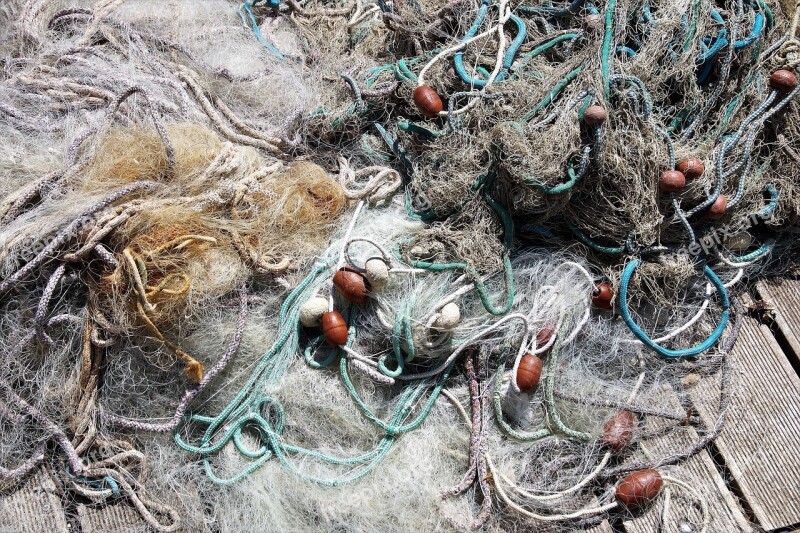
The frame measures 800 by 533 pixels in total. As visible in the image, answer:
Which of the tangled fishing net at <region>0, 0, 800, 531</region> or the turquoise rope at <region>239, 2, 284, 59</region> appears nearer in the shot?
the tangled fishing net at <region>0, 0, 800, 531</region>

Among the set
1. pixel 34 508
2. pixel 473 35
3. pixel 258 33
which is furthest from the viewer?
pixel 258 33

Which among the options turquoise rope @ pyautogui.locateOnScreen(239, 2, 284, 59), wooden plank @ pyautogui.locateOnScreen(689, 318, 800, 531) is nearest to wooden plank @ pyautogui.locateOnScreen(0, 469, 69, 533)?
turquoise rope @ pyautogui.locateOnScreen(239, 2, 284, 59)

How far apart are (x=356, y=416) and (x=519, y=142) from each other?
2.97 ft

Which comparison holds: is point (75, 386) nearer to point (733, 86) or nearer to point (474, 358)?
point (474, 358)

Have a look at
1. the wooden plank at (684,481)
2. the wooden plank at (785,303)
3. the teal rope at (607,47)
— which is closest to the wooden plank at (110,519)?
the wooden plank at (684,481)

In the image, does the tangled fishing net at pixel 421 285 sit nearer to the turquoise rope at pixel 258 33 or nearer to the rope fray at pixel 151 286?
the rope fray at pixel 151 286

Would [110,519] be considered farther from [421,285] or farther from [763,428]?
[763,428]

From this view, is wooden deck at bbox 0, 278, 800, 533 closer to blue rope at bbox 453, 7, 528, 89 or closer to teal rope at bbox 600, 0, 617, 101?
teal rope at bbox 600, 0, 617, 101

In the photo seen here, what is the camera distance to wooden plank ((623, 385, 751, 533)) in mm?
1922

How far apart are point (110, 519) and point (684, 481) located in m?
1.71

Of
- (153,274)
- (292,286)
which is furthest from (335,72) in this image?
(153,274)

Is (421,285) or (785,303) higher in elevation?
(421,285)

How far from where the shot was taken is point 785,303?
2.21m

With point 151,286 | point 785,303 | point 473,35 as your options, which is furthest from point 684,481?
point 151,286
